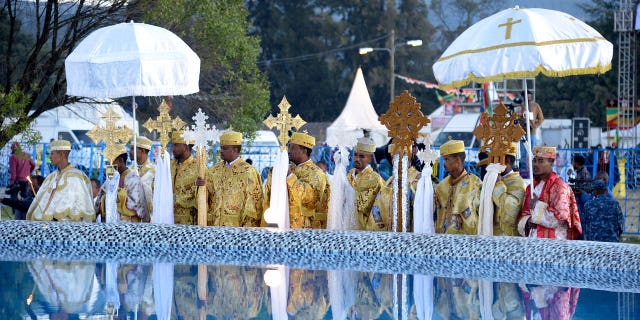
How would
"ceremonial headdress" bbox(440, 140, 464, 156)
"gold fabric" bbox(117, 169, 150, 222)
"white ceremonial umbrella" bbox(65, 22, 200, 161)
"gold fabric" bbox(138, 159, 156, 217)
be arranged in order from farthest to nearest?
"gold fabric" bbox(138, 159, 156, 217), "gold fabric" bbox(117, 169, 150, 222), "white ceremonial umbrella" bbox(65, 22, 200, 161), "ceremonial headdress" bbox(440, 140, 464, 156)

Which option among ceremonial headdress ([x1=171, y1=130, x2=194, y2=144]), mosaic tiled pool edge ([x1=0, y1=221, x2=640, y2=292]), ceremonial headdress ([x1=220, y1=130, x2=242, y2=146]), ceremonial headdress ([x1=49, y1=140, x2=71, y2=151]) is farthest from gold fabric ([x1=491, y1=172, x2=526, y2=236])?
ceremonial headdress ([x1=49, y1=140, x2=71, y2=151])

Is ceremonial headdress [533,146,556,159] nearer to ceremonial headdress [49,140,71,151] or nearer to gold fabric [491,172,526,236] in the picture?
gold fabric [491,172,526,236]

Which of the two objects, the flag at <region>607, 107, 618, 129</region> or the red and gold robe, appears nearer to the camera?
the red and gold robe

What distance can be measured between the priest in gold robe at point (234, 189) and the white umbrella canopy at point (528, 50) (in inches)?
91.0

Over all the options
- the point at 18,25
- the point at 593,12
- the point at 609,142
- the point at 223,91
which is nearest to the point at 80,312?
the point at 18,25

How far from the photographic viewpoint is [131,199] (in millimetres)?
11422

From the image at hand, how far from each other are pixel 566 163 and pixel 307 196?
305 inches

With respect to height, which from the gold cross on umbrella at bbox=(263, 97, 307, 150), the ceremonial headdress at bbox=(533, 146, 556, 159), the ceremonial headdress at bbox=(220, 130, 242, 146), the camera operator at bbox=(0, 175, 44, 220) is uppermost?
the gold cross on umbrella at bbox=(263, 97, 307, 150)

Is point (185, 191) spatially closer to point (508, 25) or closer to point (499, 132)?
point (499, 132)

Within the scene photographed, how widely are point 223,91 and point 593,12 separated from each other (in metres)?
41.0

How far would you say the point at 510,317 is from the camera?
7.43 metres

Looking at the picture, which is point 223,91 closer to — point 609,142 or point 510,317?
point 510,317

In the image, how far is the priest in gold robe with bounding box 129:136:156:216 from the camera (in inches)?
457

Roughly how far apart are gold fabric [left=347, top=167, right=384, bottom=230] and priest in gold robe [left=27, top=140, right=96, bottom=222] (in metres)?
2.79
